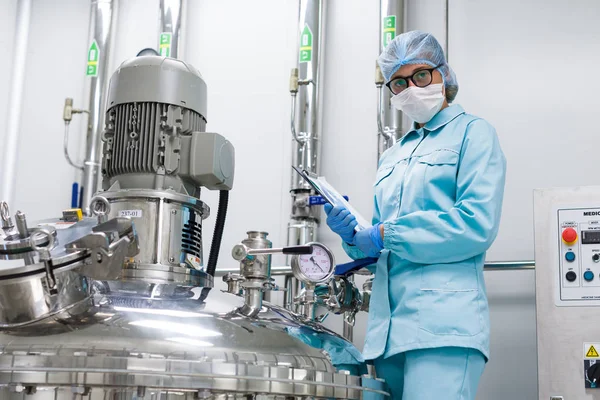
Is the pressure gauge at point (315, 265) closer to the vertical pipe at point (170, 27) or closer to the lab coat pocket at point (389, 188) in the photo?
the lab coat pocket at point (389, 188)

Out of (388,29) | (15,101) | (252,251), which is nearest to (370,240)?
(252,251)

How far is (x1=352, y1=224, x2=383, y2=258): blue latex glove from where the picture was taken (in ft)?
5.65

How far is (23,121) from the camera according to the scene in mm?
3191

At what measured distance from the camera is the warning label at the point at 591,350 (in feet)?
6.61

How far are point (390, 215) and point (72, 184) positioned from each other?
5.44 feet

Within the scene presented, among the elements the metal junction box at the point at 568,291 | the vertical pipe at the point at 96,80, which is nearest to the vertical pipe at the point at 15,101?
the vertical pipe at the point at 96,80

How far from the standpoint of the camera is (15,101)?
318cm

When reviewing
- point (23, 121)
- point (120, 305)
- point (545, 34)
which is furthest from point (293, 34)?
point (120, 305)

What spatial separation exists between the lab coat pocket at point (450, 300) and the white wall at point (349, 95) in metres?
0.86

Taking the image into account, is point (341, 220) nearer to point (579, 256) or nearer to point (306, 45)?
point (579, 256)

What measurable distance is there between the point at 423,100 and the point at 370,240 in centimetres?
40

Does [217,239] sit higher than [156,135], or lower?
lower

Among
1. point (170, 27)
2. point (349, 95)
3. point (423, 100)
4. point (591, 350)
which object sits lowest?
point (591, 350)

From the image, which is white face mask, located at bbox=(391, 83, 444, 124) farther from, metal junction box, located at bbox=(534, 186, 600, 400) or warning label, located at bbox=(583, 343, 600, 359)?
warning label, located at bbox=(583, 343, 600, 359)
